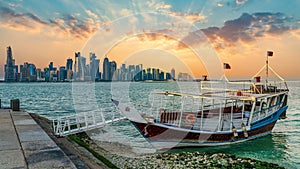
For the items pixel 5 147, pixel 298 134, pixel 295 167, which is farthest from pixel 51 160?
pixel 298 134

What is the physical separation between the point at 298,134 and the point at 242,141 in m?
9.22

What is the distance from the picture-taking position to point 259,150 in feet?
58.6

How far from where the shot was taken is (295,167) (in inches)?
588

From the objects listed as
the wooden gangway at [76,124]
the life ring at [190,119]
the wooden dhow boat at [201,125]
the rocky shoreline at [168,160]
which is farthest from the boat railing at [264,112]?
the wooden gangway at [76,124]

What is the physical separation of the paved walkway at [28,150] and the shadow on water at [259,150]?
8.83 m

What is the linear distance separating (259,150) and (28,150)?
15.4 m

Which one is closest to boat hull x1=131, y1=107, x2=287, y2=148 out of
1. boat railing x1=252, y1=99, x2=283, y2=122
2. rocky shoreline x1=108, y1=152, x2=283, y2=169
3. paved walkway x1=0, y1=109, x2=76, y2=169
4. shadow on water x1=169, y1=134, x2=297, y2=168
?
shadow on water x1=169, y1=134, x2=297, y2=168

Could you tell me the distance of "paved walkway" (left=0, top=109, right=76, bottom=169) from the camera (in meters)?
7.00

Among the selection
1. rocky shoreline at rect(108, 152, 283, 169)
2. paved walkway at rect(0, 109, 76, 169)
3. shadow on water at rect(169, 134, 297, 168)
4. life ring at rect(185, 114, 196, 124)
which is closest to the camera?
paved walkway at rect(0, 109, 76, 169)

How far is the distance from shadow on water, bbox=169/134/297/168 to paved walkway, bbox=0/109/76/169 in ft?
29.0

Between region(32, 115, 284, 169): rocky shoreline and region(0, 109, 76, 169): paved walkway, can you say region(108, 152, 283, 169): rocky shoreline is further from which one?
region(0, 109, 76, 169): paved walkway

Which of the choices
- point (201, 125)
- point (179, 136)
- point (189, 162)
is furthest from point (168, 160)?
point (201, 125)

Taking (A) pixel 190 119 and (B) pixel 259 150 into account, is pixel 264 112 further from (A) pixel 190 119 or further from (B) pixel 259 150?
(A) pixel 190 119

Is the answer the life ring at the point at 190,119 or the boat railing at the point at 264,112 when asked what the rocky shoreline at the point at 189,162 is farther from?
the boat railing at the point at 264,112
